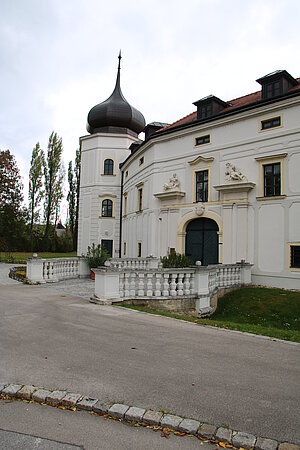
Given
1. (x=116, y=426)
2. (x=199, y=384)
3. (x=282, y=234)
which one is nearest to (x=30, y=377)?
(x=116, y=426)

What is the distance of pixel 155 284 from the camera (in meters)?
11.0

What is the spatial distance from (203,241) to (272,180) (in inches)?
199

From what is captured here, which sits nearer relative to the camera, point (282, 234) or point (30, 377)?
point (30, 377)

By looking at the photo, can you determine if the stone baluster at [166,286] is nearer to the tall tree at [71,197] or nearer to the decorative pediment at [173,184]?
the decorative pediment at [173,184]

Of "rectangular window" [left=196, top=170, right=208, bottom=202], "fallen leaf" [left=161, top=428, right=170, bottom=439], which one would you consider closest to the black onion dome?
"rectangular window" [left=196, top=170, right=208, bottom=202]

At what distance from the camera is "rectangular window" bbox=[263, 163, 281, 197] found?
54.7 feet

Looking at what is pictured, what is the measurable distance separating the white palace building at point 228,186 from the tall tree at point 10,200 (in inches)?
781

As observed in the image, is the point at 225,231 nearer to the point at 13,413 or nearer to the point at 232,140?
the point at 232,140

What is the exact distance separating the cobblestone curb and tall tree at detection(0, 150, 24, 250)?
128ft

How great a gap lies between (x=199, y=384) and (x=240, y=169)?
14968mm

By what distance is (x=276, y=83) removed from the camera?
55.3 ft

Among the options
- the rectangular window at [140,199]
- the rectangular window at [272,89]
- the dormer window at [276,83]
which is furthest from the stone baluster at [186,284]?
the rectangular window at [140,199]

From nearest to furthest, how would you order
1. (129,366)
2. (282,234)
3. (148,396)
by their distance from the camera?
(148,396), (129,366), (282,234)

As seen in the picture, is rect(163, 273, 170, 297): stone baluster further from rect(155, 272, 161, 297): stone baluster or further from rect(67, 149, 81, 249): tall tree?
rect(67, 149, 81, 249): tall tree
